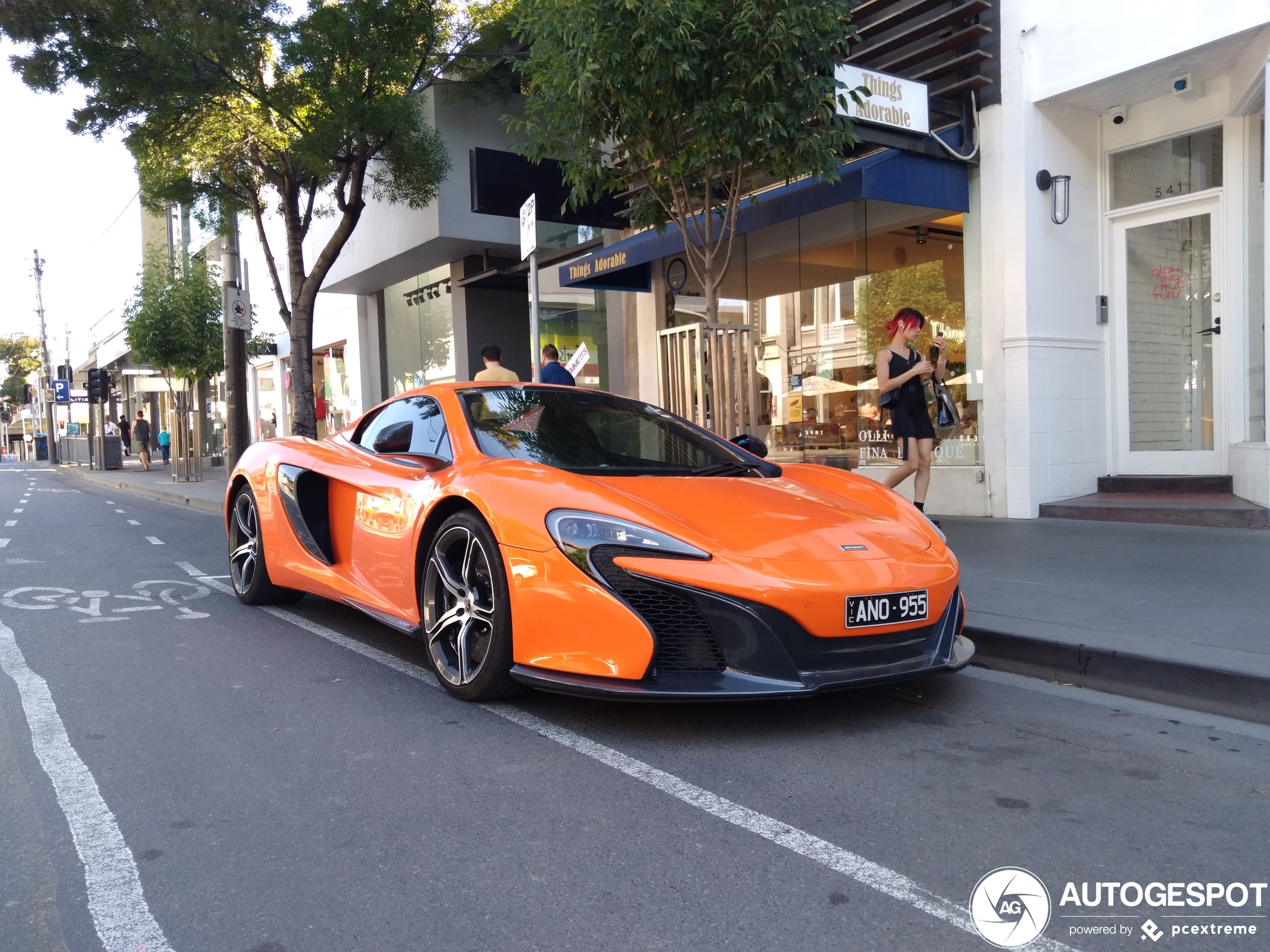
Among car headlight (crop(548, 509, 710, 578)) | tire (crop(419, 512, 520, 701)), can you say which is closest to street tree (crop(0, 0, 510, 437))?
tire (crop(419, 512, 520, 701))

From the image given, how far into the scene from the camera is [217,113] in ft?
48.1

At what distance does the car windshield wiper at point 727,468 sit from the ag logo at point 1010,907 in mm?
2290

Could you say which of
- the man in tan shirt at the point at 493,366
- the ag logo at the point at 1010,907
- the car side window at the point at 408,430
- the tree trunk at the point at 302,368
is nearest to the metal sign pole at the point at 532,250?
the man in tan shirt at the point at 493,366

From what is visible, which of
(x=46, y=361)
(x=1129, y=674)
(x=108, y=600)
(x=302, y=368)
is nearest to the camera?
(x=1129, y=674)

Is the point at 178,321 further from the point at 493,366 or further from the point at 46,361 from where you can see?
the point at 46,361

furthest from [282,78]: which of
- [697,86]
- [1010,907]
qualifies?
[1010,907]

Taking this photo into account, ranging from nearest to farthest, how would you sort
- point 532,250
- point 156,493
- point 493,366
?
point 532,250 < point 493,366 < point 156,493

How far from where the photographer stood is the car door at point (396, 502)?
444cm

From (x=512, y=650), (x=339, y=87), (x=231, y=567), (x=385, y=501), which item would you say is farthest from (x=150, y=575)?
(x=339, y=87)

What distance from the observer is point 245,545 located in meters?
6.42

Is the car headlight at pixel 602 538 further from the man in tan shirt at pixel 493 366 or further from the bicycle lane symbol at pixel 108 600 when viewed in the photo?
the man in tan shirt at pixel 493 366

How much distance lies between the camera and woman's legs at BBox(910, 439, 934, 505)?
8.02 meters

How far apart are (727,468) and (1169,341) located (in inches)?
248

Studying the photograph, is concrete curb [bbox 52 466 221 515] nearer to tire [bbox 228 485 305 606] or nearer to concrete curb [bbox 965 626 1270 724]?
tire [bbox 228 485 305 606]
